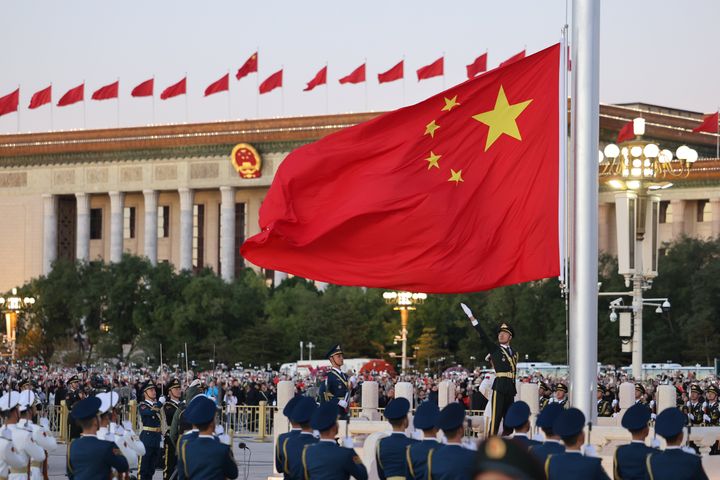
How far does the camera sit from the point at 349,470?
11.8 metres

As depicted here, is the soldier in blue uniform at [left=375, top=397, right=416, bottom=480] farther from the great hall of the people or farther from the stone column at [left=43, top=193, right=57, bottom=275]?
the stone column at [left=43, top=193, right=57, bottom=275]

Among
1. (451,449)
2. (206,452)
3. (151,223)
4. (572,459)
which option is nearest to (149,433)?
(206,452)

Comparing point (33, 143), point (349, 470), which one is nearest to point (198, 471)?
point (349, 470)

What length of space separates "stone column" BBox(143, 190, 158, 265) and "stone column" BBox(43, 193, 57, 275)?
226 inches

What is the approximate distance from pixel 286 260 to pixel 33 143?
7180 centimetres

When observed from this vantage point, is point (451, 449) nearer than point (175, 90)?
Yes

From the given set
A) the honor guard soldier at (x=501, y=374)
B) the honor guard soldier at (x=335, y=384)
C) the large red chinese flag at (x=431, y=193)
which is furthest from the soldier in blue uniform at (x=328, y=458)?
the honor guard soldier at (x=335, y=384)

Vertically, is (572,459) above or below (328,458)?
above

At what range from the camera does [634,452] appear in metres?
11.2

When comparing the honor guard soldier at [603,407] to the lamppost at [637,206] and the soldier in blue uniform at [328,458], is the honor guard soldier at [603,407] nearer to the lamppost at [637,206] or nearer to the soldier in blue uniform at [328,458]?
the lamppost at [637,206]

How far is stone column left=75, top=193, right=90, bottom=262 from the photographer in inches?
3435

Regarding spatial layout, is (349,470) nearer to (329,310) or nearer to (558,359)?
(558,359)

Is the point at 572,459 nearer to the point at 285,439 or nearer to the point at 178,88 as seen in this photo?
the point at 285,439

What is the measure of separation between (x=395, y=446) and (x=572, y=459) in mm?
2360
